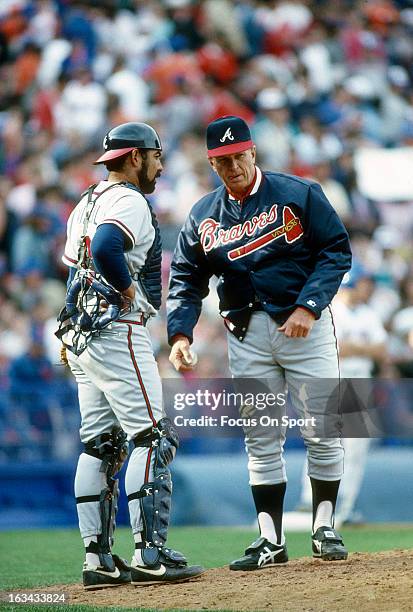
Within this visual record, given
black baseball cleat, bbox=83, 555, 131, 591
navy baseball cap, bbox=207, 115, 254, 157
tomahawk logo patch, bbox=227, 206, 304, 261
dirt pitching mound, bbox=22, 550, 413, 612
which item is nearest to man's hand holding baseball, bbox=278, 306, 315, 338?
tomahawk logo patch, bbox=227, 206, 304, 261

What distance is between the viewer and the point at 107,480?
4352 mm

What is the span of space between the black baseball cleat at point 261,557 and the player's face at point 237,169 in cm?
153

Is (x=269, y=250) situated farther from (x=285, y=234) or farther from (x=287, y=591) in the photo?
(x=287, y=591)

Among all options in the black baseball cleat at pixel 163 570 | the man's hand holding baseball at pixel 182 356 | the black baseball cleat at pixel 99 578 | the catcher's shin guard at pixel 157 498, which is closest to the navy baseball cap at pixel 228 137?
the man's hand holding baseball at pixel 182 356

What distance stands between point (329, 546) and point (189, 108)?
7.78 m

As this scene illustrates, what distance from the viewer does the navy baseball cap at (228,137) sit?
431cm

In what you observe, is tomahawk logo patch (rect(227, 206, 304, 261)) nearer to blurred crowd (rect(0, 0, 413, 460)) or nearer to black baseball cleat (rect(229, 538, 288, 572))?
black baseball cleat (rect(229, 538, 288, 572))

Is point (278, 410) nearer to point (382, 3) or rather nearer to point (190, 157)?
point (190, 157)

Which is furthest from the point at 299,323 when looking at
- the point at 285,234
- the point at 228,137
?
the point at 228,137

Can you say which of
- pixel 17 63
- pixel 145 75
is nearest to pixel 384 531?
pixel 145 75

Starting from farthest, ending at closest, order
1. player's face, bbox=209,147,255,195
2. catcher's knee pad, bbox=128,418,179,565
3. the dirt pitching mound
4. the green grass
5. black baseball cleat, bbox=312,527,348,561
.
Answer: the green grass, black baseball cleat, bbox=312,527,348,561, player's face, bbox=209,147,255,195, catcher's knee pad, bbox=128,418,179,565, the dirt pitching mound

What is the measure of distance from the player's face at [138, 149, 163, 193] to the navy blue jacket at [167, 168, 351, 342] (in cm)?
27

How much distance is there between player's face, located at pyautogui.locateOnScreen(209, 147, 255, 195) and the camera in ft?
14.3

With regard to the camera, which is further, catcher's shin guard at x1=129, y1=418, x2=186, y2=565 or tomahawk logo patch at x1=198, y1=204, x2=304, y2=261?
tomahawk logo patch at x1=198, y1=204, x2=304, y2=261
